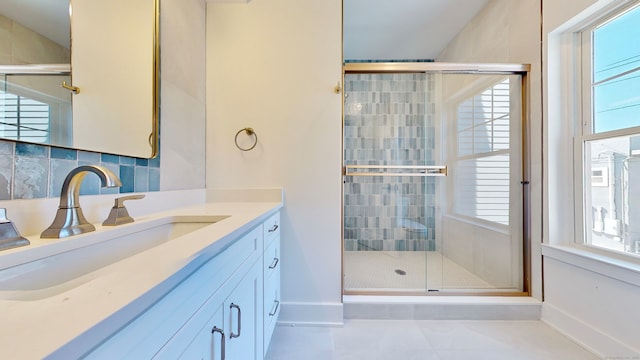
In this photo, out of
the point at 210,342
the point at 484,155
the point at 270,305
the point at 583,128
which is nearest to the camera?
the point at 210,342

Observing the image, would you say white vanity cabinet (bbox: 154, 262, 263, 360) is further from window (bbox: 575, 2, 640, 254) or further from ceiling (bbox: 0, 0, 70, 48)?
window (bbox: 575, 2, 640, 254)

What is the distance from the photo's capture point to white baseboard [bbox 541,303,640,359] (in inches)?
48.4

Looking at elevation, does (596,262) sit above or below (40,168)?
below

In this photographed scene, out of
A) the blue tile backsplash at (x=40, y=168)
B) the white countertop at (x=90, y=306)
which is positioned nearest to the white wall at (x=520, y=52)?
the white countertop at (x=90, y=306)

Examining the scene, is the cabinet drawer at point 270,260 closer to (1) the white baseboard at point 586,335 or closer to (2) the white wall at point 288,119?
(2) the white wall at point 288,119

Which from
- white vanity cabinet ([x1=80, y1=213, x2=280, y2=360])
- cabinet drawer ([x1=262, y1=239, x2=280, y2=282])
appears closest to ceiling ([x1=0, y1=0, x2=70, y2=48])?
white vanity cabinet ([x1=80, y1=213, x2=280, y2=360])

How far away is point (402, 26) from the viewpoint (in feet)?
8.00

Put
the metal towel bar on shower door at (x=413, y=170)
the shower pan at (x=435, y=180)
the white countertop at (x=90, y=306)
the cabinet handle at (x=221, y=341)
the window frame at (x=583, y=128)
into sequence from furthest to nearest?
the metal towel bar on shower door at (x=413, y=170), the shower pan at (x=435, y=180), the window frame at (x=583, y=128), the cabinet handle at (x=221, y=341), the white countertop at (x=90, y=306)

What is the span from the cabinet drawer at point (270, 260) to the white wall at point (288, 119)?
232 mm

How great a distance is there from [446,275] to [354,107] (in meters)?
1.76

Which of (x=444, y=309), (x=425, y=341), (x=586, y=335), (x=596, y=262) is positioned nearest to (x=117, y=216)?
(x=425, y=341)

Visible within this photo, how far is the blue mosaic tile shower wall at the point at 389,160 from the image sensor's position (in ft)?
7.55

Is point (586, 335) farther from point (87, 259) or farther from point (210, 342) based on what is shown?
point (87, 259)

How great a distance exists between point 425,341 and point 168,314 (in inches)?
60.5
